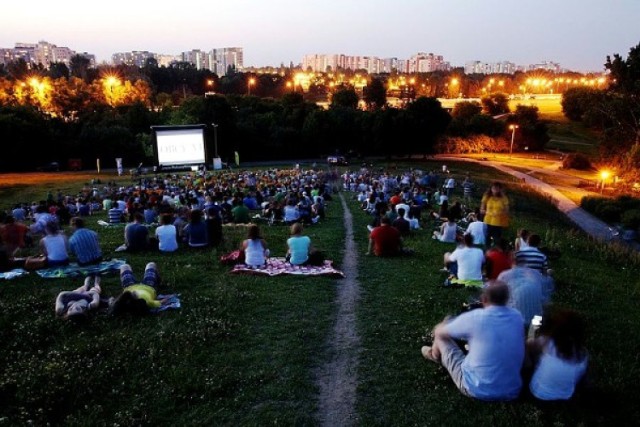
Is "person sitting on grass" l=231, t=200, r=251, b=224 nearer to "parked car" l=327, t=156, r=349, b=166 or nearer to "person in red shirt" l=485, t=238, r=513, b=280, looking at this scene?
"person in red shirt" l=485, t=238, r=513, b=280

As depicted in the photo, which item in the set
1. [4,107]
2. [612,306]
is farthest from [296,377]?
[4,107]

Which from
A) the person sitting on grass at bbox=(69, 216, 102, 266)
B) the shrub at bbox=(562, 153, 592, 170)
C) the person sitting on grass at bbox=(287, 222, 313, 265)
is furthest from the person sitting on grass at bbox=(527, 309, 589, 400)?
the shrub at bbox=(562, 153, 592, 170)

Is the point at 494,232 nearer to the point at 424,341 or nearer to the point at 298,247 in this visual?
the point at 298,247

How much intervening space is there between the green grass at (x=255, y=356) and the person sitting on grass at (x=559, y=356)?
0.23m

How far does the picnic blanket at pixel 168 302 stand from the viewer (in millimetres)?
7957

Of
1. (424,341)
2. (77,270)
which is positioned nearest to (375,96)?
(77,270)

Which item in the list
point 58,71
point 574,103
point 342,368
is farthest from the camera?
point 58,71

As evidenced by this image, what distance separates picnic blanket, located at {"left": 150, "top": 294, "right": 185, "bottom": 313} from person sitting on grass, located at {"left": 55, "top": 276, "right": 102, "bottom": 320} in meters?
0.92

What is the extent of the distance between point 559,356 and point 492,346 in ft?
2.17

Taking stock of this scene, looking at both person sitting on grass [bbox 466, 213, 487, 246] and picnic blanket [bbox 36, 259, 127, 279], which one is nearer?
picnic blanket [bbox 36, 259, 127, 279]

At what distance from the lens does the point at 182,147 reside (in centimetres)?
3966

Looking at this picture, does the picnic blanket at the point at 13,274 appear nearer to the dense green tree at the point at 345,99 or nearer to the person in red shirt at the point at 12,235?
the person in red shirt at the point at 12,235

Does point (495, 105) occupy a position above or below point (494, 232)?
above

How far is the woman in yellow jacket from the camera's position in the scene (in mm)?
11586
